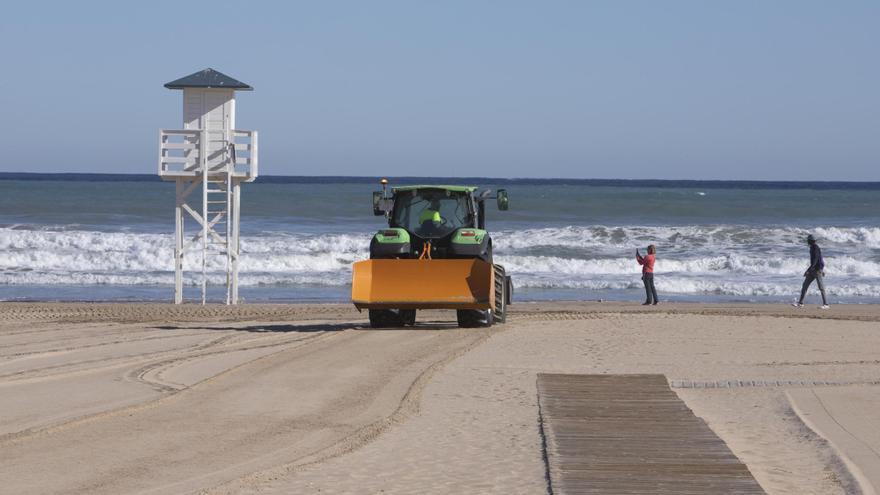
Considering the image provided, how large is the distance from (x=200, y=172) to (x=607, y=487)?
15640 millimetres

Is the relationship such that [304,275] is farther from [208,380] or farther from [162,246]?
[208,380]

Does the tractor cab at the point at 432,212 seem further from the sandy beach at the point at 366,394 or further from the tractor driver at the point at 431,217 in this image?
the sandy beach at the point at 366,394

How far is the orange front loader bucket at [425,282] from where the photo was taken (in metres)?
17.0

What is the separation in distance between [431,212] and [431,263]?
1.22 m

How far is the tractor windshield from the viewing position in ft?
58.8

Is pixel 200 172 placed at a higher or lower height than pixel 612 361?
higher

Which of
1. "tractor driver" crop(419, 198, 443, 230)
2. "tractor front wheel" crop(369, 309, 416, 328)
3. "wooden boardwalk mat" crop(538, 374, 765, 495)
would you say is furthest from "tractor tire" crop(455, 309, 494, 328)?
"wooden boardwalk mat" crop(538, 374, 765, 495)

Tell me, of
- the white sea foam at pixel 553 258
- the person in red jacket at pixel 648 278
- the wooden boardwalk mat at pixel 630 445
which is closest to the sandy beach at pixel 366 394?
the wooden boardwalk mat at pixel 630 445

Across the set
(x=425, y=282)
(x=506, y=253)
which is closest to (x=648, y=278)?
(x=425, y=282)

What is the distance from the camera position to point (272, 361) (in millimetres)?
13625

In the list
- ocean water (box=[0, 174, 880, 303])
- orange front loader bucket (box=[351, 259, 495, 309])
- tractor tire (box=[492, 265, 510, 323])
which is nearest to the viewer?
orange front loader bucket (box=[351, 259, 495, 309])

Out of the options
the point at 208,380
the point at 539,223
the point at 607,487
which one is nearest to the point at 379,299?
the point at 208,380

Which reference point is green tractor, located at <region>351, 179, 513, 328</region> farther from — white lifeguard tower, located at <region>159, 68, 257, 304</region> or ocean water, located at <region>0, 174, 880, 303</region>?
ocean water, located at <region>0, 174, 880, 303</region>

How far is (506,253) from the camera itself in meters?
36.6
